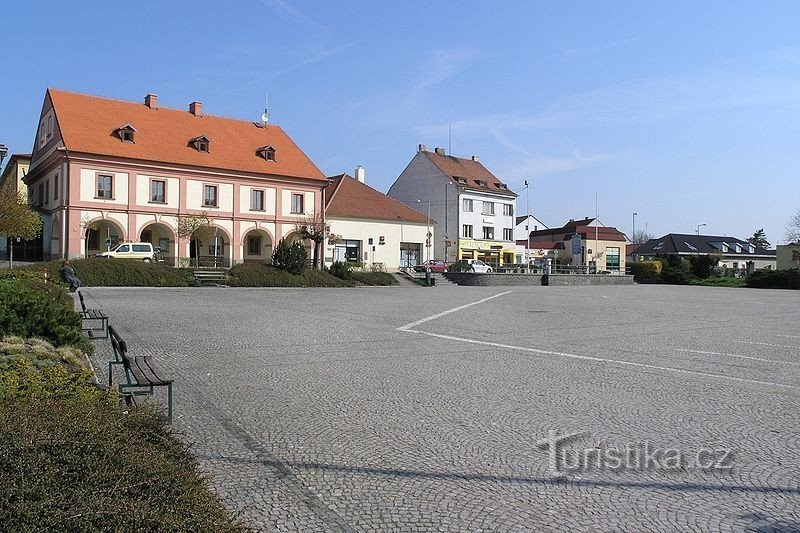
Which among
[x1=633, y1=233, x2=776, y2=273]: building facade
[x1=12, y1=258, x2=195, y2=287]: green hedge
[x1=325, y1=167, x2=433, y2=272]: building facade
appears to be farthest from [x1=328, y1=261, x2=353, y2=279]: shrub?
[x1=633, y1=233, x2=776, y2=273]: building facade

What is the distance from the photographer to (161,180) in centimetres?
4891

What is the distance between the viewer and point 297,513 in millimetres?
4574

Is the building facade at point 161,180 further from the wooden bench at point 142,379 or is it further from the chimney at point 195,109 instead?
the wooden bench at point 142,379

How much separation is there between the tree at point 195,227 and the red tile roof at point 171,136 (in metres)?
4.42

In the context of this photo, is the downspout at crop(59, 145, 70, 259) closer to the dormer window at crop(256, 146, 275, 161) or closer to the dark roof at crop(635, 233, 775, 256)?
the dormer window at crop(256, 146, 275, 161)

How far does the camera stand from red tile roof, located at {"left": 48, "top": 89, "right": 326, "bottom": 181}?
47500 millimetres

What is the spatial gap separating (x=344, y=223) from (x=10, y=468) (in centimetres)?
5641

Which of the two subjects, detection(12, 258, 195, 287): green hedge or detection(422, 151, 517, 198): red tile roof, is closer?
detection(12, 258, 195, 287): green hedge

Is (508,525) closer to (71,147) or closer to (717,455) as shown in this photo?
(717,455)

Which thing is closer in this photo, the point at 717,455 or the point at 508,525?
the point at 508,525

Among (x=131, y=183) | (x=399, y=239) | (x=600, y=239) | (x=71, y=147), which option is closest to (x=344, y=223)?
(x=399, y=239)

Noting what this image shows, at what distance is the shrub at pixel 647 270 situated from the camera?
67375 mm

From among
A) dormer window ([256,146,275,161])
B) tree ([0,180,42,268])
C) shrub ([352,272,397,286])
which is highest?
dormer window ([256,146,275,161])

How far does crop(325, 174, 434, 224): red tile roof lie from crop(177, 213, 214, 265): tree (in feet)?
42.5
